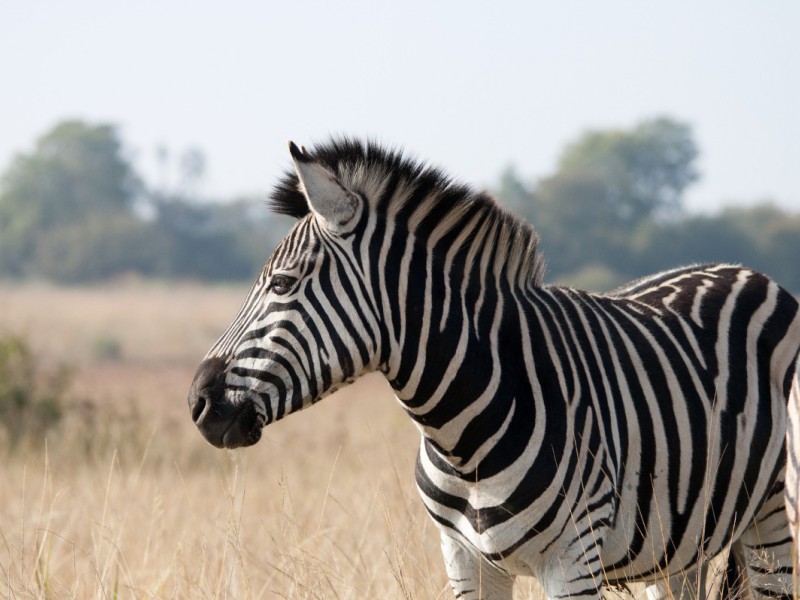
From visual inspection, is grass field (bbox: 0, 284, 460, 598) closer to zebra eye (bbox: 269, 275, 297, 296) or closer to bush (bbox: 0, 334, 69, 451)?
bush (bbox: 0, 334, 69, 451)

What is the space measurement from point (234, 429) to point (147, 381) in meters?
19.2

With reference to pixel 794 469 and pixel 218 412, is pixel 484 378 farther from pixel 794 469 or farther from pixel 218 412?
pixel 794 469

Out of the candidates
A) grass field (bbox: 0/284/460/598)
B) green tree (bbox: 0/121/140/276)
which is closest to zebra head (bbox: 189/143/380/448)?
grass field (bbox: 0/284/460/598)

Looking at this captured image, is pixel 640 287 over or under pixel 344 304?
over

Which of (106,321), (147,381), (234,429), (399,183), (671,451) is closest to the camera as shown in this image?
(234,429)

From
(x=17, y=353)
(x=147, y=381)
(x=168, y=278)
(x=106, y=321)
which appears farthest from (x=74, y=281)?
(x=17, y=353)

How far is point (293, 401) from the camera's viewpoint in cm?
357

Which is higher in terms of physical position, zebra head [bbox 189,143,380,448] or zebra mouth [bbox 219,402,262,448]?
zebra head [bbox 189,143,380,448]

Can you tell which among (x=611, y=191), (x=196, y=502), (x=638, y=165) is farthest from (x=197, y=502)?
(x=638, y=165)

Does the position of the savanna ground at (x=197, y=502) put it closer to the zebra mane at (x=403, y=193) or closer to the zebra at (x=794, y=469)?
the zebra mane at (x=403, y=193)

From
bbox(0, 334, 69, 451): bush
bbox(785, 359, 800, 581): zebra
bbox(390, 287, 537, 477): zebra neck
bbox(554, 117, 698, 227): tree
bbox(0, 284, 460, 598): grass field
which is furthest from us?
bbox(554, 117, 698, 227): tree

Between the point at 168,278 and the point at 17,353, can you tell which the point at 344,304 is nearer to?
the point at 17,353

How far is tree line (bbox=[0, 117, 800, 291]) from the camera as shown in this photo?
6925cm

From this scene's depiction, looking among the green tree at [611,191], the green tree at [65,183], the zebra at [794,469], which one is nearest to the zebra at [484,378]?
the zebra at [794,469]
